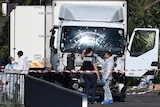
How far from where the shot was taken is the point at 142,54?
25219 millimetres

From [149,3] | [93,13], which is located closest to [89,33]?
[93,13]

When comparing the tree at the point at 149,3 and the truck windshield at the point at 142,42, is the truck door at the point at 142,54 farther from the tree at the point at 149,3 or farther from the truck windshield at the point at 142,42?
the tree at the point at 149,3

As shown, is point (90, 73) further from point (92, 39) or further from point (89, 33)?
point (89, 33)

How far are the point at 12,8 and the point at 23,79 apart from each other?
568 cm

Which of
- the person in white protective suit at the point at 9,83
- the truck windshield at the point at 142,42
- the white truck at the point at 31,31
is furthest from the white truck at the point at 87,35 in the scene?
the truck windshield at the point at 142,42

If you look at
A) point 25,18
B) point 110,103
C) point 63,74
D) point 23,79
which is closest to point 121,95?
point 110,103

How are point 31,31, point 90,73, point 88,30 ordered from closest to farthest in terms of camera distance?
point 90,73
point 88,30
point 31,31

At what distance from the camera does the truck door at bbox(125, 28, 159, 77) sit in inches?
974

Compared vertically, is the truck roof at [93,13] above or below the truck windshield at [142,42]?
above

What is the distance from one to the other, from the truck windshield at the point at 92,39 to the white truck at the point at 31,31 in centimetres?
373

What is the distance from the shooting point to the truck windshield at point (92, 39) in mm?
18812

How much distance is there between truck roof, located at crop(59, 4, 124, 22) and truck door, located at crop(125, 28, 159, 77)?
5.14 metres

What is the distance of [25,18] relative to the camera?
74.6ft

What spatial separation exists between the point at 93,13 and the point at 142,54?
636 cm
